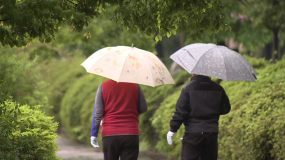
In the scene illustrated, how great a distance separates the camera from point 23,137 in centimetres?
522

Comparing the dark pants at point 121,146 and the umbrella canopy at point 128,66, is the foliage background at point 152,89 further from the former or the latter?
the dark pants at point 121,146

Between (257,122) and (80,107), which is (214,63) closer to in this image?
(257,122)

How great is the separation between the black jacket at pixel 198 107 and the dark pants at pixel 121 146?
0.53 metres

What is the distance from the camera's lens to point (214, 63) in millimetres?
5008

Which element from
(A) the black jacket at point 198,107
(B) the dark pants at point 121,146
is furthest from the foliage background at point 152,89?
(B) the dark pants at point 121,146

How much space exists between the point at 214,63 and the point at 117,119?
4.51ft

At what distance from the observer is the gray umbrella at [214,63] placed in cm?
490

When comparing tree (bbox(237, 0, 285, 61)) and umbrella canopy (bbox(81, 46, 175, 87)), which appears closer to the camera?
umbrella canopy (bbox(81, 46, 175, 87))

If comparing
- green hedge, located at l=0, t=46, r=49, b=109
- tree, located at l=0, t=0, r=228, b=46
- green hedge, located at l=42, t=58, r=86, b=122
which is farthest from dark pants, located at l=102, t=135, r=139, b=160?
green hedge, located at l=42, t=58, r=86, b=122

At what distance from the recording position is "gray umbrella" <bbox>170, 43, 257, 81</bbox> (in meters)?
4.90

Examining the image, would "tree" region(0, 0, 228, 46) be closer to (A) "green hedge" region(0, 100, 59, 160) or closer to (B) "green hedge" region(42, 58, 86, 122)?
(A) "green hedge" region(0, 100, 59, 160)

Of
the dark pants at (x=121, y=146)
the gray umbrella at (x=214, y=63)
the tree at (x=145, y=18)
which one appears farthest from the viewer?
the gray umbrella at (x=214, y=63)

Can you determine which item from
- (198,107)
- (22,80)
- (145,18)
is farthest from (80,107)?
(198,107)

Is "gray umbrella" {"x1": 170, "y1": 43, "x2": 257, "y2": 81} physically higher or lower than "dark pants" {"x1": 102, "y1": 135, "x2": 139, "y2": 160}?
higher
